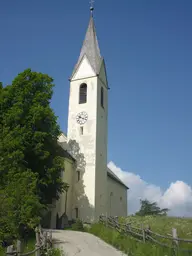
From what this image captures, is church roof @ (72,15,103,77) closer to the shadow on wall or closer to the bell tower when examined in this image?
the bell tower

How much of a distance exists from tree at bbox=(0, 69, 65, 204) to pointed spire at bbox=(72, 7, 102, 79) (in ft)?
40.1

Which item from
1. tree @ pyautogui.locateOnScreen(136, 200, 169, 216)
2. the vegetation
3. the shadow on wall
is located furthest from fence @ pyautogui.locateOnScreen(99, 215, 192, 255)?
tree @ pyautogui.locateOnScreen(136, 200, 169, 216)

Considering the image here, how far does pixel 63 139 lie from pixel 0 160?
17.7m

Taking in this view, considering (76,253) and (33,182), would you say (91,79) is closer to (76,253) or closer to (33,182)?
(33,182)

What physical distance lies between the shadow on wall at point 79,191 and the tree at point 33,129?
17.5 ft

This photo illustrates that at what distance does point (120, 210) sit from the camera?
43.3 m

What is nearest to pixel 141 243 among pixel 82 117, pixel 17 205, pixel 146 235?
pixel 146 235

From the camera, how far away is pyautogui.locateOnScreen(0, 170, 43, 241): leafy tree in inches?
631

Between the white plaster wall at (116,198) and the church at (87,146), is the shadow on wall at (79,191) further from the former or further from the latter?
the white plaster wall at (116,198)

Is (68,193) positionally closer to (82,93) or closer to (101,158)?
(101,158)

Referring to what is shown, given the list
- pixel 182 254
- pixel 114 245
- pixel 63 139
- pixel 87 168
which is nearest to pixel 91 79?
pixel 63 139

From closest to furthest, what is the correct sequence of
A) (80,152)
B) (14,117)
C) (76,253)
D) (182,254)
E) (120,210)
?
1. (182,254)
2. (76,253)
3. (14,117)
4. (80,152)
5. (120,210)

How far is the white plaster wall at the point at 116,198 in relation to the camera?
131ft

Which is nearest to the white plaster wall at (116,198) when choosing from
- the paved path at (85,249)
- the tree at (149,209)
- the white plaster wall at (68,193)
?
the tree at (149,209)
